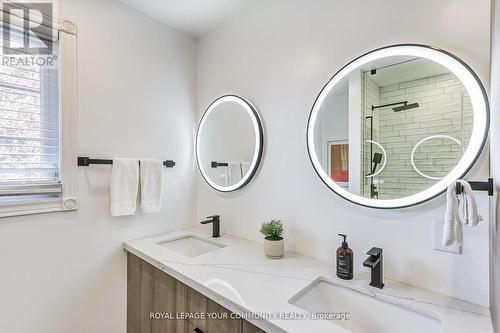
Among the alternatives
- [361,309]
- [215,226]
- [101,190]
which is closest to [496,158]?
[361,309]

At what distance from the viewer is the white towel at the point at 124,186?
146 centimetres

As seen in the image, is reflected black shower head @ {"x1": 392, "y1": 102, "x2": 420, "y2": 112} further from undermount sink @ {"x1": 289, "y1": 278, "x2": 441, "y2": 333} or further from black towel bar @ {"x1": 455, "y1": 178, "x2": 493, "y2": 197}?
undermount sink @ {"x1": 289, "y1": 278, "x2": 441, "y2": 333}

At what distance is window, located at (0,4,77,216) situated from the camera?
1174 mm

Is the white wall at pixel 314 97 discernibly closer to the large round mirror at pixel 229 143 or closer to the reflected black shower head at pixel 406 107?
the large round mirror at pixel 229 143

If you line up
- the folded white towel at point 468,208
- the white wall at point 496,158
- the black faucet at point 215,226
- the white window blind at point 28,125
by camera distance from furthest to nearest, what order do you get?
the black faucet at point 215,226
the white window blind at point 28,125
the folded white towel at point 468,208
the white wall at point 496,158

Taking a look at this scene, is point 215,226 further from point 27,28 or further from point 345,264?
point 27,28

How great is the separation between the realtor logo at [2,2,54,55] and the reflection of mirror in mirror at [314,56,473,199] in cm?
147

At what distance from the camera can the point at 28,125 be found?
1230 mm

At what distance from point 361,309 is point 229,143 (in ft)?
3.89

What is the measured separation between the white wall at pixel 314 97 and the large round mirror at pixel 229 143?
0.22ft

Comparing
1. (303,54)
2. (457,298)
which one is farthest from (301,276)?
(303,54)

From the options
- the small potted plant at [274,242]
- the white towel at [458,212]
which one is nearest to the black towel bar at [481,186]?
the white towel at [458,212]

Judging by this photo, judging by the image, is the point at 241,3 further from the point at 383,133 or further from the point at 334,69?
the point at 383,133

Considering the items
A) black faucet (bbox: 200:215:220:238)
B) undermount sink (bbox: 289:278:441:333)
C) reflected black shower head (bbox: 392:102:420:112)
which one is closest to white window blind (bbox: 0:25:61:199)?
black faucet (bbox: 200:215:220:238)
